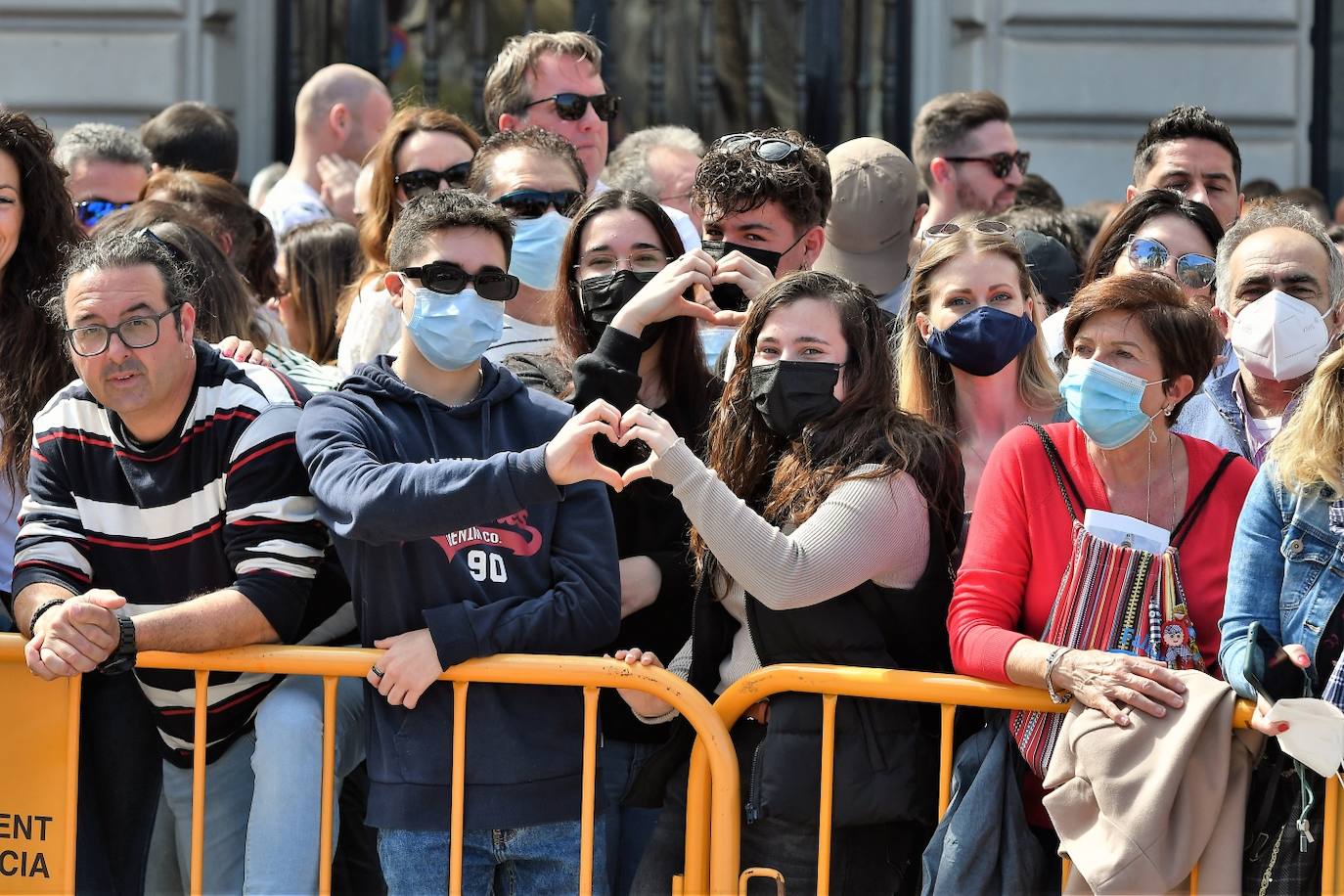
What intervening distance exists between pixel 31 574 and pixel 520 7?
669cm

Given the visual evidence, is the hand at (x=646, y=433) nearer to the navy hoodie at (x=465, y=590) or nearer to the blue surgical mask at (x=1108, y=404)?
the navy hoodie at (x=465, y=590)

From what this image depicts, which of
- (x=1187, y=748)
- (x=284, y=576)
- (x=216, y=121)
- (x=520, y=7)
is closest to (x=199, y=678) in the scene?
(x=284, y=576)

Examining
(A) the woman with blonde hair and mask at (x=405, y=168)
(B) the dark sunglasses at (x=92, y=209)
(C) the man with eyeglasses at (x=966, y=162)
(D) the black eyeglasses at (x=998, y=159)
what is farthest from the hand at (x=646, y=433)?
(B) the dark sunglasses at (x=92, y=209)

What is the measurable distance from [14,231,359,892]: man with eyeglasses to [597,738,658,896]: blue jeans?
67cm

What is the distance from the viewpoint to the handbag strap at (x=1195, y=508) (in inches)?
147

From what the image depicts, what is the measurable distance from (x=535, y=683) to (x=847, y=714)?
26.1 inches

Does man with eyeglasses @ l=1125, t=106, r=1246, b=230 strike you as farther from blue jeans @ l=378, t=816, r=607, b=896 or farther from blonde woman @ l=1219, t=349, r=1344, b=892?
blue jeans @ l=378, t=816, r=607, b=896

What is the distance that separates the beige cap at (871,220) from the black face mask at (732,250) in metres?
0.89

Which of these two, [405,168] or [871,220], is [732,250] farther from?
[405,168]

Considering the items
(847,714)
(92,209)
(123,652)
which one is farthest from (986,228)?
(92,209)

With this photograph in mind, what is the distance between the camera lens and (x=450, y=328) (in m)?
3.92

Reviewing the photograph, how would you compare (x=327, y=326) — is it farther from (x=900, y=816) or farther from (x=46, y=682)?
(x=900, y=816)

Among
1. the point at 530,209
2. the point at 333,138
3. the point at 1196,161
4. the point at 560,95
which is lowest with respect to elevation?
the point at 530,209

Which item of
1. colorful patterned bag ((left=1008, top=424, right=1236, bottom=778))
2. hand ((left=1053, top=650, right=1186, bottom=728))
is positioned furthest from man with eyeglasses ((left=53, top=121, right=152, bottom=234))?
hand ((left=1053, top=650, right=1186, bottom=728))
